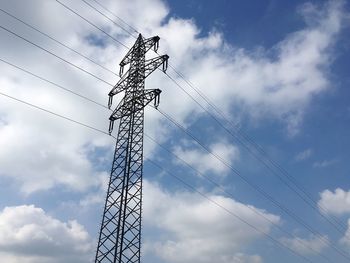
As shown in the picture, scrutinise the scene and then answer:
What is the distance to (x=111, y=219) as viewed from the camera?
3012 centimetres

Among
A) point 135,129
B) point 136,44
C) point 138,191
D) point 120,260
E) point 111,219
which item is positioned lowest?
point 120,260

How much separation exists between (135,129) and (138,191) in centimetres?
536

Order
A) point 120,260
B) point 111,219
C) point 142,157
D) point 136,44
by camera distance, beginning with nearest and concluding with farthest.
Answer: point 120,260, point 111,219, point 142,157, point 136,44

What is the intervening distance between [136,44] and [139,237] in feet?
56.0

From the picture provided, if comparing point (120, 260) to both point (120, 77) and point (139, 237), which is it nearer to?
point (139, 237)

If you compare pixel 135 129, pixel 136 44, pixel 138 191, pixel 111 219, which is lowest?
pixel 111 219

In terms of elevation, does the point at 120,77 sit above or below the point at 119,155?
above

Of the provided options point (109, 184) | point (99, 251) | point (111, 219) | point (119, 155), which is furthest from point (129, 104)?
point (99, 251)

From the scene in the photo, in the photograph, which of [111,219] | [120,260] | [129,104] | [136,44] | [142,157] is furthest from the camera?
[136,44]

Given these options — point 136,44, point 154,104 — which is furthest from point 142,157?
point 136,44

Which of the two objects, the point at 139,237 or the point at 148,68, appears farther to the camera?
the point at 148,68

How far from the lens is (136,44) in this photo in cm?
3744

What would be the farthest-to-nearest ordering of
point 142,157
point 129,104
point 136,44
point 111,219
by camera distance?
point 136,44 → point 129,104 → point 142,157 → point 111,219

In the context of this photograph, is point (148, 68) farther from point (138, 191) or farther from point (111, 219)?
point (111, 219)
